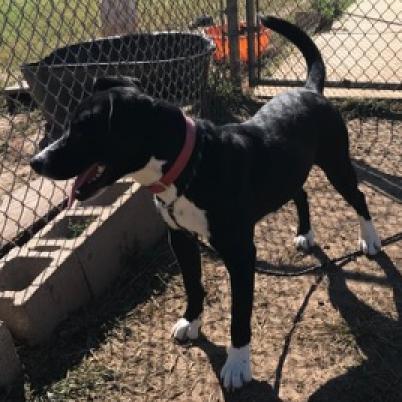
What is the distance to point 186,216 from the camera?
2.27m

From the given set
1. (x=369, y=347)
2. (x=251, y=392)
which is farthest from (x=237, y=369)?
(x=369, y=347)

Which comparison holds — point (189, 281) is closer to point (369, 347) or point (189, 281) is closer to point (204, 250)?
point (204, 250)

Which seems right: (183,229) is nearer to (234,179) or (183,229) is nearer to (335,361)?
(234,179)

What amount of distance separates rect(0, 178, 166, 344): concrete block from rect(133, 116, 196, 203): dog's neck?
85 cm

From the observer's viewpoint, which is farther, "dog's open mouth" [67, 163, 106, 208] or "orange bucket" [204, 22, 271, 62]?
"orange bucket" [204, 22, 271, 62]

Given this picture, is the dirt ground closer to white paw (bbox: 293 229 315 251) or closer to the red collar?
white paw (bbox: 293 229 315 251)

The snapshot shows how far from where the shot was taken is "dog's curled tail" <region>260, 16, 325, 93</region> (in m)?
3.01

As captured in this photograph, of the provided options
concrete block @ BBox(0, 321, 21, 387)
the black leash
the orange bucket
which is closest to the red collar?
concrete block @ BBox(0, 321, 21, 387)

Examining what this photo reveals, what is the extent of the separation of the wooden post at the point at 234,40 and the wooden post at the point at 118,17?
1.11 meters

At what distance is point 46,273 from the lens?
273 centimetres

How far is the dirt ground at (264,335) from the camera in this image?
96.4 inches

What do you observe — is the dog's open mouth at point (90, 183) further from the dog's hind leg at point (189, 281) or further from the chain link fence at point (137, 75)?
the chain link fence at point (137, 75)

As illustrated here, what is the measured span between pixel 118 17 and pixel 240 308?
4.16 m

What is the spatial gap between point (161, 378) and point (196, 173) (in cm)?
93
